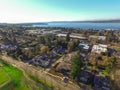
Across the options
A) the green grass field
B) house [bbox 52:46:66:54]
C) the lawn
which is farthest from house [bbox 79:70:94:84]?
house [bbox 52:46:66:54]

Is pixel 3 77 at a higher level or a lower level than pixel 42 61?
lower

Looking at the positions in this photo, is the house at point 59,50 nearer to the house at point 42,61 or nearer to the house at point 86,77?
the house at point 42,61

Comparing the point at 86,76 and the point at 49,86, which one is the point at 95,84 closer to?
the point at 86,76

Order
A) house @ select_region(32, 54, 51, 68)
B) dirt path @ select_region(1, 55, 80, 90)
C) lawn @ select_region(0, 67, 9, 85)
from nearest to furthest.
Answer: dirt path @ select_region(1, 55, 80, 90)
lawn @ select_region(0, 67, 9, 85)
house @ select_region(32, 54, 51, 68)

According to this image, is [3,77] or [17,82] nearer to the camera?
[17,82]

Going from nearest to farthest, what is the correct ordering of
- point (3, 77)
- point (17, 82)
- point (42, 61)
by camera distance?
point (17, 82) < point (3, 77) < point (42, 61)

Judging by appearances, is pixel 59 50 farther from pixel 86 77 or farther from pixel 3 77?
pixel 3 77

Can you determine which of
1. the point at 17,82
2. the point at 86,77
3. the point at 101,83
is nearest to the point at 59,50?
the point at 86,77

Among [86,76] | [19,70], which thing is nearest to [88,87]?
[86,76]

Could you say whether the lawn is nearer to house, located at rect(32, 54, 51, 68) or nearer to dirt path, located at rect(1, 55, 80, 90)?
dirt path, located at rect(1, 55, 80, 90)
